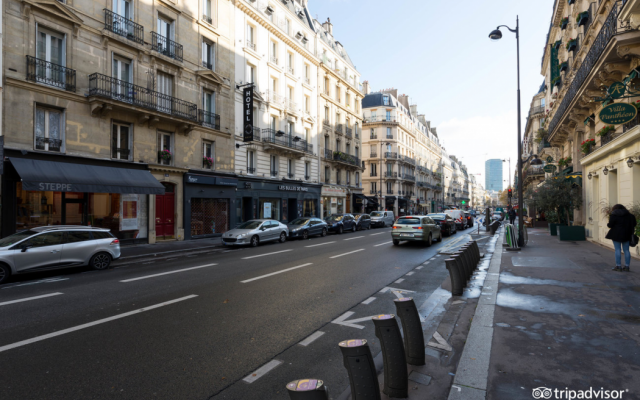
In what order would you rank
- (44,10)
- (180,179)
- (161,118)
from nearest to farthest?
(44,10), (161,118), (180,179)

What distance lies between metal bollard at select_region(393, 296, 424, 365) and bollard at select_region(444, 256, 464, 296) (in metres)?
3.24

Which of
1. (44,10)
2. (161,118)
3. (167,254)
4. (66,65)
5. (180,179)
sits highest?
(44,10)

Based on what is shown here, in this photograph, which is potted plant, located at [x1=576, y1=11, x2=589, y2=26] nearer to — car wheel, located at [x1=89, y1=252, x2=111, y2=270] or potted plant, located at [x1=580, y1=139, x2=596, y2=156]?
potted plant, located at [x1=580, y1=139, x2=596, y2=156]

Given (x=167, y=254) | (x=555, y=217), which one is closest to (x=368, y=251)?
(x=167, y=254)

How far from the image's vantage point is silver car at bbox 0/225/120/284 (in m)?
8.70

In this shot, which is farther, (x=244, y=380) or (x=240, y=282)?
(x=240, y=282)

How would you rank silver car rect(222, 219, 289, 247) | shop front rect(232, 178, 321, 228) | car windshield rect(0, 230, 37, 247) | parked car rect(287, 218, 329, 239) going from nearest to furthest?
1. car windshield rect(0, 230, 37, 247)
2. silver car rect(222, 219, 289, 247)
3. parked car rect(287, 218, 329, 239)
4. shop front rect(232, 178, 321, 228)

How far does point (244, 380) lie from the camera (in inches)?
143

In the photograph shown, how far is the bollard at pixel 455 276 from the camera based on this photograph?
22.0 feet

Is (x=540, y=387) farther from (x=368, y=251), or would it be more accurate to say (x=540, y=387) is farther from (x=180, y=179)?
(x=180, y=179)

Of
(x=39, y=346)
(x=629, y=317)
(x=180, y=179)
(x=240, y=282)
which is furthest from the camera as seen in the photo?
(x=180, y=179)

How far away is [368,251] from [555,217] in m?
13.7

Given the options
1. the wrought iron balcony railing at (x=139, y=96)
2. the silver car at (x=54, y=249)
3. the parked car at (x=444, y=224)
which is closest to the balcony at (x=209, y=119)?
the wrought iron balcony railing at (x=139, y=96)

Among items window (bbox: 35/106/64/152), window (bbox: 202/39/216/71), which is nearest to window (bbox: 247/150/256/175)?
window (bbox: 202/39/216/71)
